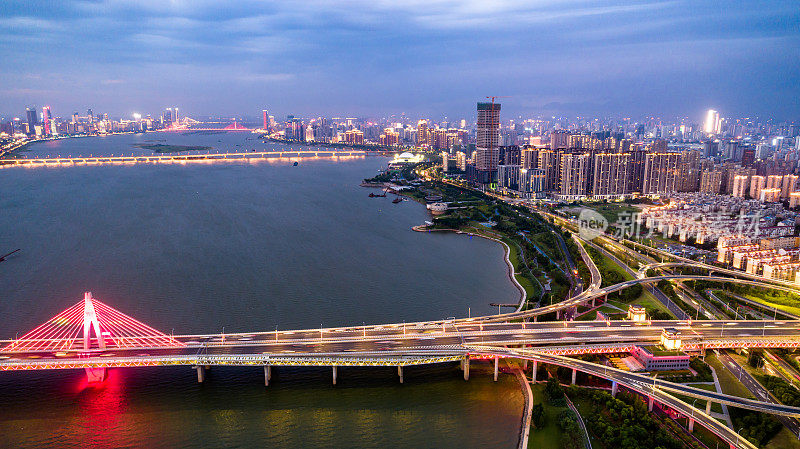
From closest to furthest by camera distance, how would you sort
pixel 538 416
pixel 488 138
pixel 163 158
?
pixel 538 416, pixel 488 138, pixel 163 158

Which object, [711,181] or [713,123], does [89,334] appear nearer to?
[711,181]

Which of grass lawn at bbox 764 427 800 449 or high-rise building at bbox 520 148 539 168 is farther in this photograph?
high-rise building at bbox 520 148 539 168

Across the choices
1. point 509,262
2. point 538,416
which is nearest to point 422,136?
point 509,262

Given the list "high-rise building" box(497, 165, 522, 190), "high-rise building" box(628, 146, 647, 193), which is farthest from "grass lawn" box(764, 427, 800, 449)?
"high-rise building" box(497, 165, 522, 190)

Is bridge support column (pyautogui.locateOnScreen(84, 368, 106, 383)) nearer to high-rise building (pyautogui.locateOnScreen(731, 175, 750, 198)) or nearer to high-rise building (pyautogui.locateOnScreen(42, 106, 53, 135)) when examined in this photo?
high-rise building (pyautogui.locateOnScreen(731, 175, 750, 198))

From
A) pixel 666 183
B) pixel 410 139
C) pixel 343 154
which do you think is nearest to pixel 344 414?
pixel 666 183

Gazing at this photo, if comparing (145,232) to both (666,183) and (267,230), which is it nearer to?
(267,230)
